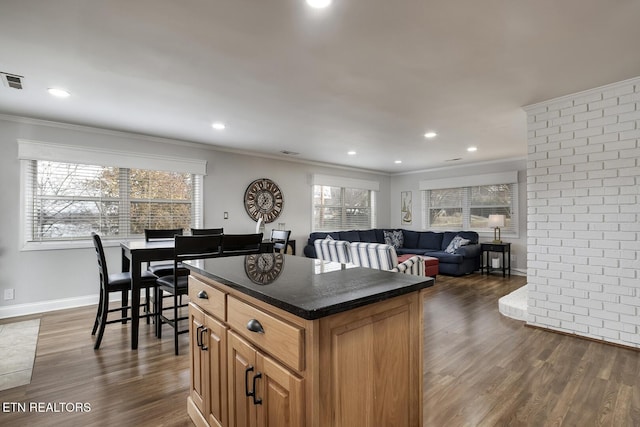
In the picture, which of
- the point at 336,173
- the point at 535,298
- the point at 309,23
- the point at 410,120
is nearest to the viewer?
the point at 309,23

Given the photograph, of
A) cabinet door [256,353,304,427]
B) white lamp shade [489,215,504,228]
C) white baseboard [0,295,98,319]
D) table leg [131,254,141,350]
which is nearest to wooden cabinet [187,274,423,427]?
cabinet door [256,353,304,427]

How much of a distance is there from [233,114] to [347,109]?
1324 millimetres

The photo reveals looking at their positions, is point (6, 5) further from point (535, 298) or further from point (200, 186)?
point (535, 298)

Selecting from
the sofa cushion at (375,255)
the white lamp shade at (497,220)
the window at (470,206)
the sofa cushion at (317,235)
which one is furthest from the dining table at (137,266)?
the window at (470,206)

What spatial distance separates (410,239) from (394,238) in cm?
40

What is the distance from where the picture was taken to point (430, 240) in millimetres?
7367

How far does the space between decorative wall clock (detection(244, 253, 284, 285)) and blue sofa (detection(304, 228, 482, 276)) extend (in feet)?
13.1

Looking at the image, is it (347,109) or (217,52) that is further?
(347,109)

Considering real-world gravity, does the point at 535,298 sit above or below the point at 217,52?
below

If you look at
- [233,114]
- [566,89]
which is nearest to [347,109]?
[233,114]

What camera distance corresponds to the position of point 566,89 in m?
2.96

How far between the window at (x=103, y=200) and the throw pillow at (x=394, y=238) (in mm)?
4669

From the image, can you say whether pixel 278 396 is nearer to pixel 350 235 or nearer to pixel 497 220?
pixel 350 235

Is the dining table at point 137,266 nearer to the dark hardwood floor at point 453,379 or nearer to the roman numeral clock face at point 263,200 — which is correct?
the dark hardwood floor at point 453,379
